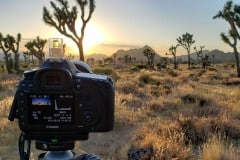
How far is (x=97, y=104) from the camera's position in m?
1.93

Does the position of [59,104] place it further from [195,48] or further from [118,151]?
[195,48]

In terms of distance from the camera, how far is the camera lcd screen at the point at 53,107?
1.87 metres

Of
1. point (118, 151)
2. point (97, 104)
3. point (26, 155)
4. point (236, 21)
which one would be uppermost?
point (236, 21)

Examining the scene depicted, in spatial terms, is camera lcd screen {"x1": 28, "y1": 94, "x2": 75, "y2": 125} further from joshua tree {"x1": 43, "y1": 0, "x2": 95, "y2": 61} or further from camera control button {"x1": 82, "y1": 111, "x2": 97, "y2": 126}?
joshua tree {"x1": 43, "y1": 0, "x2": 95, "y2": 61}

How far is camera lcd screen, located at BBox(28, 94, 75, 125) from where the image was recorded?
187cm

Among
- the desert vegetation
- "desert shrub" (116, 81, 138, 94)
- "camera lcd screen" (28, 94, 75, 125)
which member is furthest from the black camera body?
"desert shrub" (116, 81, 138, 94)

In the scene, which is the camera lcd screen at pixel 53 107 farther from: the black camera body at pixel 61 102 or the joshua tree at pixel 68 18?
the joshua tree at pixel 68 18

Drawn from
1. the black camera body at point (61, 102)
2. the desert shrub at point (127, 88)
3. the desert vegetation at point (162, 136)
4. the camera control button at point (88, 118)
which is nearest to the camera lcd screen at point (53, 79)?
the black camera body at point (61, 102)

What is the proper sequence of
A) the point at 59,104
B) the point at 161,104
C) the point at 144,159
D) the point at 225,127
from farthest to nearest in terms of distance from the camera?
the point at 161,104 < the point at 225,127 < the point at 144,159 < the point at 59,104

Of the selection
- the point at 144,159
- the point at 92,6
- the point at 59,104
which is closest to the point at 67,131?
the point at 59,104

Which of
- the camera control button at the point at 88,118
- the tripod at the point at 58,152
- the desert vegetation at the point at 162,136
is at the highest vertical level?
Result: the camera control button at the point at 88,118

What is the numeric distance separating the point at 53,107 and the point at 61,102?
38 mm

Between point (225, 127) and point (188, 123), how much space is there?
67 cm

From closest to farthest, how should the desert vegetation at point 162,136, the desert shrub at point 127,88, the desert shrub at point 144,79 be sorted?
the desert vegetation at point 162,136, the desert shrub at point 127,88, the desert shrub at point 144,79
